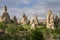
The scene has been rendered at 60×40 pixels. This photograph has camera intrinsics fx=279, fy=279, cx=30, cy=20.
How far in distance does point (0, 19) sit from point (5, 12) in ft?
13.1

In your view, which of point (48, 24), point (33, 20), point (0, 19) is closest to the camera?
point (0, 19)

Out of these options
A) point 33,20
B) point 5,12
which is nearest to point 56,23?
point 33,20

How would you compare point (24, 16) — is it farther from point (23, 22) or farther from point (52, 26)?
point (52, 26)

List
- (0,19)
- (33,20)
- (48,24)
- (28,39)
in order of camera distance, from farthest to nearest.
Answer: (33,20) < (48,24) < (0,19) < (28,39)

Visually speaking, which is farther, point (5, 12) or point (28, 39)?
point (5, 12)

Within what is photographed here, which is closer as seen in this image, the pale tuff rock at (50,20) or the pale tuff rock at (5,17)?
the pale tuff rock at (5,17)

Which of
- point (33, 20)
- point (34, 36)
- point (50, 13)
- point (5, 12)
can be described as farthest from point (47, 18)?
point (34, 36)

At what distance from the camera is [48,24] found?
12838cm

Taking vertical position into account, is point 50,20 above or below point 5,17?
below

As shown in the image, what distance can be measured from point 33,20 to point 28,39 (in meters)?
88.7

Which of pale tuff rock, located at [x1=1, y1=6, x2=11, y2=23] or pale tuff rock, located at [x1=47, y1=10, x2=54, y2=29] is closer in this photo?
pale tuff rock, located at [x1=1, y1=6, x2=11, y2=23]

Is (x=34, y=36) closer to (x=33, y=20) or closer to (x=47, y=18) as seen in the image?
(x=47, y=18)

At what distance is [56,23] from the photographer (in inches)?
5172

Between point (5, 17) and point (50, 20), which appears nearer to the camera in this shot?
point (5, 17)
